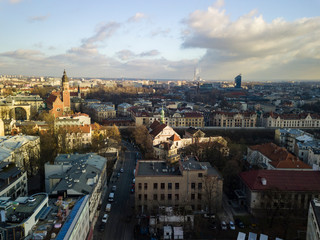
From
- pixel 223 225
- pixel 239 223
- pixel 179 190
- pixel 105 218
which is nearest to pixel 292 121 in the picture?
pixel 239 223

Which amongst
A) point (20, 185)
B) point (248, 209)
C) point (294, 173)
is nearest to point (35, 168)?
point (20, 185)

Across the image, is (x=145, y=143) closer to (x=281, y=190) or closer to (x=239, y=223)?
(x=239, y=223)

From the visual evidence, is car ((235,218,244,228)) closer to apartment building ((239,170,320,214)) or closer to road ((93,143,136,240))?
apartment building ((239,170,320,214))

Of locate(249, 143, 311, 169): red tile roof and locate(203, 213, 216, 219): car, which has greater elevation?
locate(249, 143, 311, 169): red tile roof

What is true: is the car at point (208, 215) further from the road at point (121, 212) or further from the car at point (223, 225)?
the road at point (121, 212)

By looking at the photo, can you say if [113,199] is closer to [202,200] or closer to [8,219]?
[202,200]

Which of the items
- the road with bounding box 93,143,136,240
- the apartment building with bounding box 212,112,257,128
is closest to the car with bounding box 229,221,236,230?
the road with bounding box 93,143,136,240
